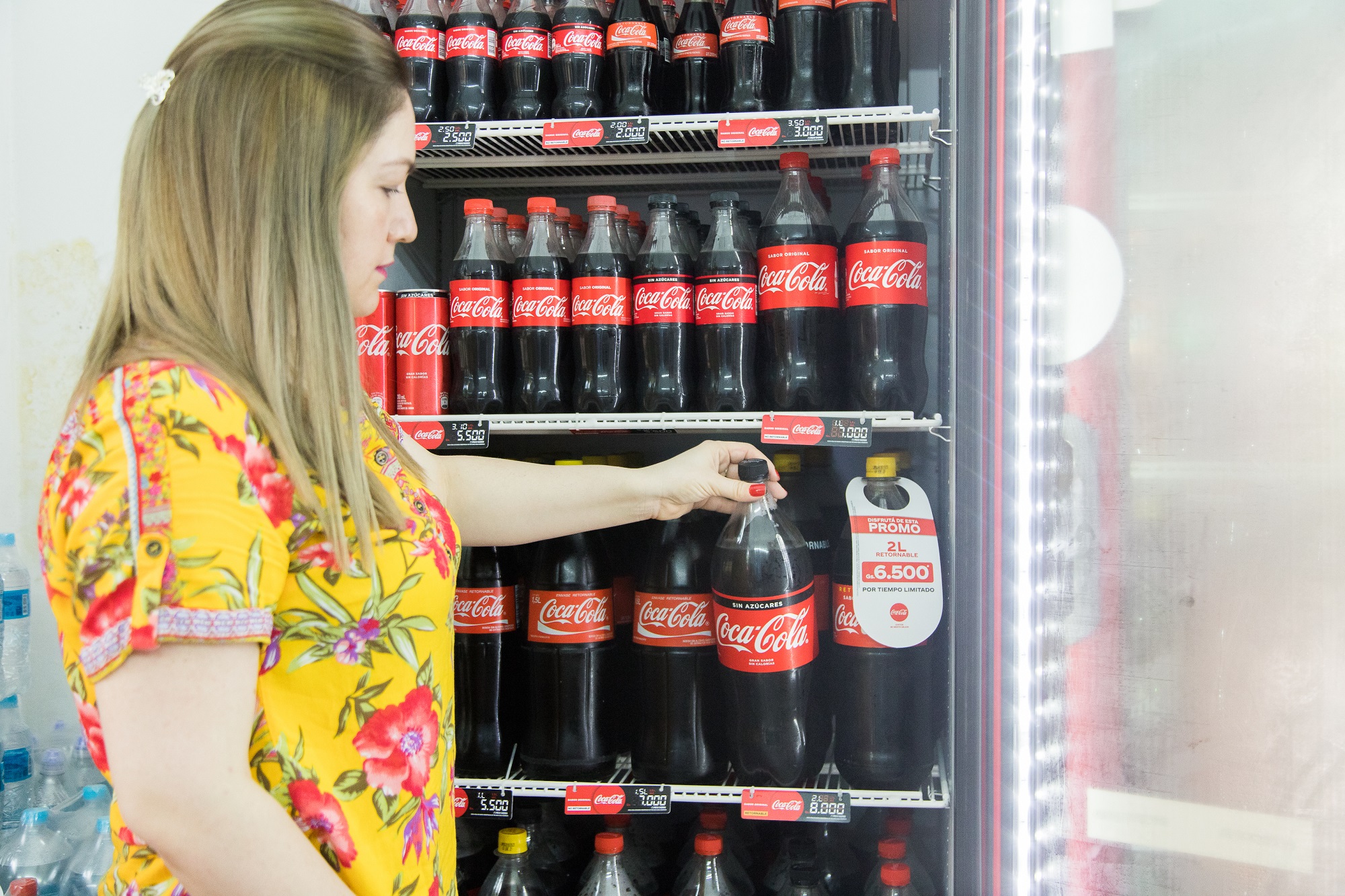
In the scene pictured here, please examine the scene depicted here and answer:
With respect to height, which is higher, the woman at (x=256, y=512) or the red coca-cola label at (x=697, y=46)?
the red coca-cola label at (x=697, y=46)

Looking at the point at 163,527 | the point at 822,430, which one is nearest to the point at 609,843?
the point at 822,430

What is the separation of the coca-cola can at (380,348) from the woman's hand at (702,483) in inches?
25.6

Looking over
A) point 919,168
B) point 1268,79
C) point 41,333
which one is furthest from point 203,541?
point 41,333

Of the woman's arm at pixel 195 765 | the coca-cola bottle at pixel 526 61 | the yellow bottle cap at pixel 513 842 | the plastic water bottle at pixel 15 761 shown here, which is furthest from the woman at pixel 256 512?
the plastic water bottle at pixel 15 761

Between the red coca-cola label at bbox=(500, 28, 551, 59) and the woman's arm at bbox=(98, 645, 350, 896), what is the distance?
1.54m

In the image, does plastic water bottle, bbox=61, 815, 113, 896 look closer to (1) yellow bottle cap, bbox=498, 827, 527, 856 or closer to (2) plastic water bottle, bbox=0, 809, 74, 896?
(2) plastic water bottle, bbox=0, 809, 74, 896

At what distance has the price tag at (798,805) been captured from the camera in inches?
68.3

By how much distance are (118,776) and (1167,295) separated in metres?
1.15

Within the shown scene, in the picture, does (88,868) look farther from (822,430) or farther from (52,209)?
(822,430)

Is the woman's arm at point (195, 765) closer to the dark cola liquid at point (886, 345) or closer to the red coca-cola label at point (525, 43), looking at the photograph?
the dark cola liquid at point (886, 345)

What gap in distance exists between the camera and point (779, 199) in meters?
1.97

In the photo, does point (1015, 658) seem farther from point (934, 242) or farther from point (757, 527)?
point (934, 242)

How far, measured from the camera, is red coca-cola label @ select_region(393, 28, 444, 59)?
2.02 meters

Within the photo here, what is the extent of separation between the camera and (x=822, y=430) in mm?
1754
